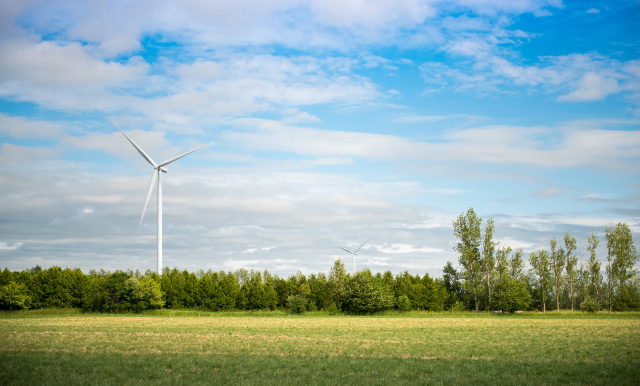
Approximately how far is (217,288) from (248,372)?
80.2 metres

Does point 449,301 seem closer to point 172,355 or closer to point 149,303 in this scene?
point 149,303

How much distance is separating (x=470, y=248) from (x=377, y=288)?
22613 mm

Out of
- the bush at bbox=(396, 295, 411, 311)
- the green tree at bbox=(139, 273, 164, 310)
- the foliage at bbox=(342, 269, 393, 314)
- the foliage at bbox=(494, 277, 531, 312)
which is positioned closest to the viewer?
the foliage at bbox=(494, 277, 531, 312)

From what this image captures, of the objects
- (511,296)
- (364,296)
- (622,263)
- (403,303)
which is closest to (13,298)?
(364,296)

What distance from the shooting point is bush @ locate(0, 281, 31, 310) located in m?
78.4

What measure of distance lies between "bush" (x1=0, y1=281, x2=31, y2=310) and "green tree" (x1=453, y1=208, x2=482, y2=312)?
77222 mm

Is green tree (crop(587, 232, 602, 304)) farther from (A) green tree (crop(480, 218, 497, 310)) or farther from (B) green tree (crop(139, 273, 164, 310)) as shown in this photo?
(B) green tree (crop(139, 273, 164, 310))

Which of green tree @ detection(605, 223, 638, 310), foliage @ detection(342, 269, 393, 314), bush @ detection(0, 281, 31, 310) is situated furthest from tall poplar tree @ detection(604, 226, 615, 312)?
bush @ detection(0, 281, 31, 310)

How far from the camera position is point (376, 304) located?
271ft

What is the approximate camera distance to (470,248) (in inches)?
3728

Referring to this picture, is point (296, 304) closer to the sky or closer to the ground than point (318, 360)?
closer to the ground

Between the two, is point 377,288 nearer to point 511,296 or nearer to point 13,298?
point 511,296

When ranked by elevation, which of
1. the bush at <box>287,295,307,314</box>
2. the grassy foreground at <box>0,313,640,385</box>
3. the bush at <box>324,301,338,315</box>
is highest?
the grassy foreground at <box>0,313,640,385</box>

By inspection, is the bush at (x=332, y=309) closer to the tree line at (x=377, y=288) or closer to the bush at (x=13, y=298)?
the tree line at (x=377, y=288)
